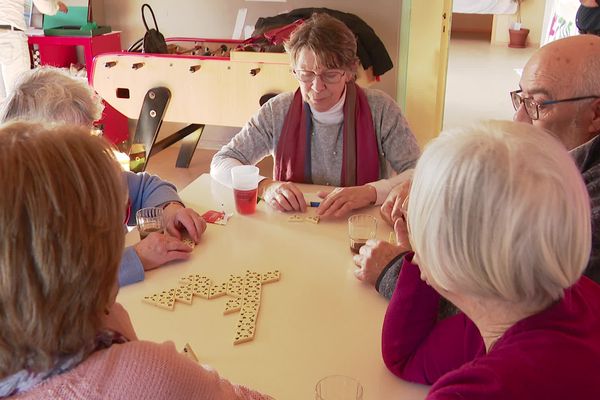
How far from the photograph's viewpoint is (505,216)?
2.70 ft

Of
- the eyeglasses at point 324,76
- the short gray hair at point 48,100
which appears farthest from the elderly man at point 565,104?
the short gray hair at point 48,100

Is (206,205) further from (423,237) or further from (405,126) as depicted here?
(423,237)

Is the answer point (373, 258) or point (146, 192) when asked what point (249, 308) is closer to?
point (373, 258)

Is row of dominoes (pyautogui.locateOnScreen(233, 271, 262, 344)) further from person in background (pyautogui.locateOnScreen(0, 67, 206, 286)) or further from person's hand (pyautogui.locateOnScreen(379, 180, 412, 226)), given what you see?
person's hand (pyautogui.locateOnScreen(379, 180, 412, 226))

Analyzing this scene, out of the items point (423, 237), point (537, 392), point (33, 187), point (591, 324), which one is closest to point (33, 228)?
point (33, 187)

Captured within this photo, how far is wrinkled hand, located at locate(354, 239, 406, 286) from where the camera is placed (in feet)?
4.76

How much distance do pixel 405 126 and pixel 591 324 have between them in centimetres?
148

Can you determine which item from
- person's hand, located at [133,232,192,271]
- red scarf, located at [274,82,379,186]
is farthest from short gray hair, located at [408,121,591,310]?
red scarf, located at [274,82,379,186]

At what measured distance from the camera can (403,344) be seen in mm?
1163

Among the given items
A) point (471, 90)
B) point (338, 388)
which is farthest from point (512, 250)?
point (471, 90)

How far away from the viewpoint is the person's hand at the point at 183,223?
5.58 ft

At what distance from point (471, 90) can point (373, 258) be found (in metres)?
5.75

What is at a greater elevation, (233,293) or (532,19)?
(532,19)

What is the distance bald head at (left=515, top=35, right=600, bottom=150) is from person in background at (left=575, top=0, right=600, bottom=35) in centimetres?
286
